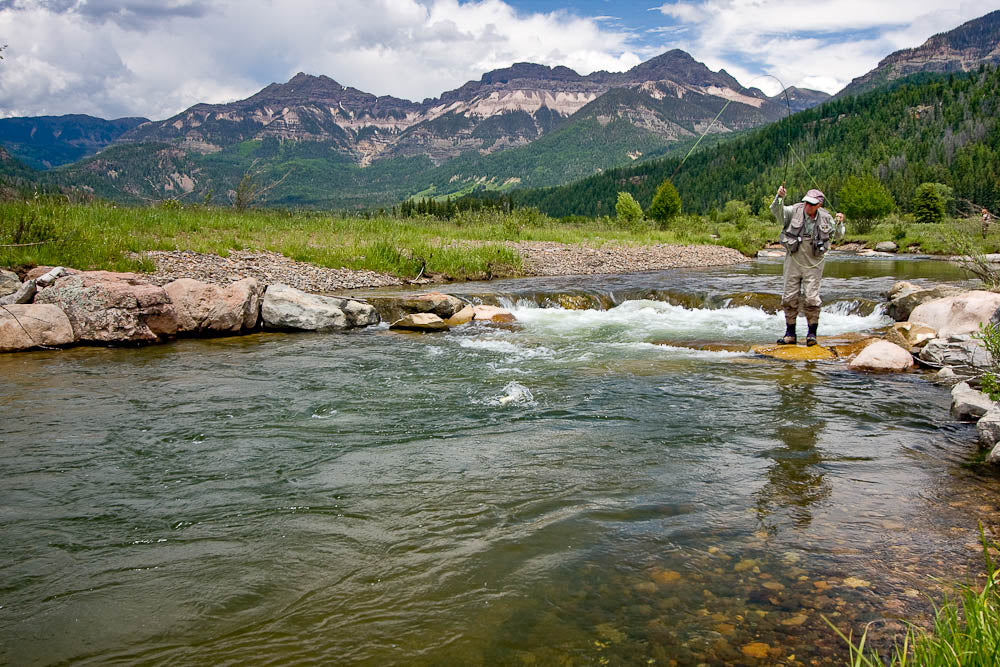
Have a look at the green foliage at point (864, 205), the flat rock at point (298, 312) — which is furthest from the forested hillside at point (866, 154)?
the flat rock at point (298, 312)

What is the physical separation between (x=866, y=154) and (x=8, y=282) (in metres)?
130

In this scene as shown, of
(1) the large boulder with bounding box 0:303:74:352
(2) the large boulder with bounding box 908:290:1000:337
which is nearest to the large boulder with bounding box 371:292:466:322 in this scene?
(1) the large boulder with bounding box 0:303:74:352

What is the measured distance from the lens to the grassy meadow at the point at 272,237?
1355 cm

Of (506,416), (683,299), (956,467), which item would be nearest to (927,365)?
(956,467)

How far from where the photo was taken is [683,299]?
1675cm

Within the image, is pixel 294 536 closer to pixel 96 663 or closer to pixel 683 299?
pixel 96 663

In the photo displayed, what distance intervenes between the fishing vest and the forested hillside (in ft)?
232

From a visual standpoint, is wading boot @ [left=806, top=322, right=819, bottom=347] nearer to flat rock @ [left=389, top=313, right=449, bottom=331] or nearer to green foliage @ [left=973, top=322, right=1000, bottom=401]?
green foliage @ [left=973, top=322, right=1000, bottom=401]

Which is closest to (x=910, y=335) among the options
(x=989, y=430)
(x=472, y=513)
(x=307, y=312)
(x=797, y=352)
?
(x=797, y=352)

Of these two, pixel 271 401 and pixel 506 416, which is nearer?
pixel 506 416

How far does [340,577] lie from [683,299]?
48.5ft

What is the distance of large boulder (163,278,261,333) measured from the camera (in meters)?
11.4

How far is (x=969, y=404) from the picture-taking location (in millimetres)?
6473

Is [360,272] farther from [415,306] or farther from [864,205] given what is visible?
[864,205]
